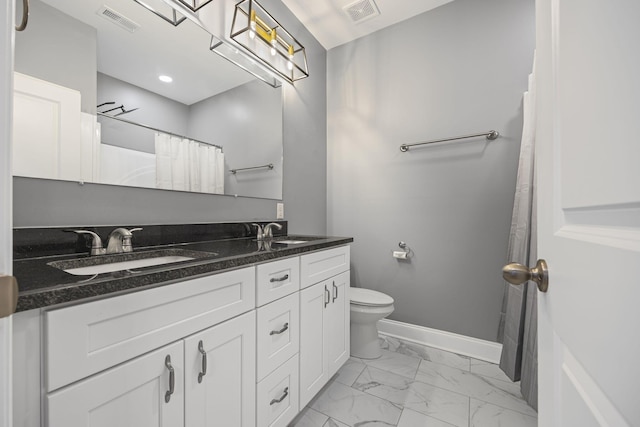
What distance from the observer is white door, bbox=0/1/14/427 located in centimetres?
29

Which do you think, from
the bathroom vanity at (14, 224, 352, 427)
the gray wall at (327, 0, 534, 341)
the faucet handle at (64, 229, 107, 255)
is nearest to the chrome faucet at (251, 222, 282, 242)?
the bathroom vanity at (14, 224, 352, 427)

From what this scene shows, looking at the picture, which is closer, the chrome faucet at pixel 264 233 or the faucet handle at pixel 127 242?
the faucet handle at pixel 127 242

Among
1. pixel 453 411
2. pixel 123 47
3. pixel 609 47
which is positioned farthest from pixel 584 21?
pixel 453 411

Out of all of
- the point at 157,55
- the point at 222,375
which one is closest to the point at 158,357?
the point at 222,375

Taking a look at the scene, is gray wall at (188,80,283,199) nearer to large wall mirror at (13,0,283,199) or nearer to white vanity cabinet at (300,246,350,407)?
large wall mirror at (13,0,283,199)

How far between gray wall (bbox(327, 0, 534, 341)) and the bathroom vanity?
115cm

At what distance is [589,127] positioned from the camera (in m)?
0.32

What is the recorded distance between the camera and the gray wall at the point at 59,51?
0.87m

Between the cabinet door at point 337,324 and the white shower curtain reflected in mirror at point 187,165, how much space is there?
92 centimetres

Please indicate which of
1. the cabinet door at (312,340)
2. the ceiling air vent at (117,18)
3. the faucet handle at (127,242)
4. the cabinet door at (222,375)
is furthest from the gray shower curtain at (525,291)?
the ceiling air vent at (117,18)

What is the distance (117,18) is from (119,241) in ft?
3.14

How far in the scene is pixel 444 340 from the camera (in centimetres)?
195

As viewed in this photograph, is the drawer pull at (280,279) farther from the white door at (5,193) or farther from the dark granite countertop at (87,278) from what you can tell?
the white door at (5,193)

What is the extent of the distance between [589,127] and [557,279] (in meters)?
0.25
